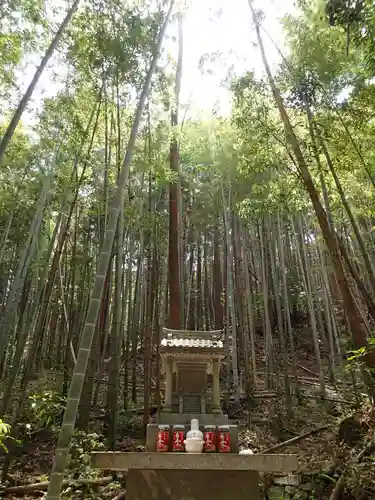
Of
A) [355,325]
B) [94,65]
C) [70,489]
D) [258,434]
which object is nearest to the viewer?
[70,489]

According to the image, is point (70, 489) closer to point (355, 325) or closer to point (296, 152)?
point (355, 325)

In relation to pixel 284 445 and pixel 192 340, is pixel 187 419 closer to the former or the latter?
pixel 192 340

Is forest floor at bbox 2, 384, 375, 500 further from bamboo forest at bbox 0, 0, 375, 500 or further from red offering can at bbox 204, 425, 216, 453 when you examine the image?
red offering can at bbox 204, 425, 216, 453

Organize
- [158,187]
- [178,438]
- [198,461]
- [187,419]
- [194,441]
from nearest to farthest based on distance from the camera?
[198,461] < [194,441] < [178,438] < [187,419] < [158,187]

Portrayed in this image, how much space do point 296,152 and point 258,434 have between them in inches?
171

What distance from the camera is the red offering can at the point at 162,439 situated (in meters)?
2.91

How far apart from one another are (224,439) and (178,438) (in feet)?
1.17

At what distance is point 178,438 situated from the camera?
295cm

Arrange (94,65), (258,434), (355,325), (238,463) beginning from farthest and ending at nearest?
(258,434)
(94,65)
(355,325)
(238,463)

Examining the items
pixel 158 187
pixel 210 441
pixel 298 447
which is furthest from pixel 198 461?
pixel 158 187

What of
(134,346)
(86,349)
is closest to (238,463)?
(86,349)

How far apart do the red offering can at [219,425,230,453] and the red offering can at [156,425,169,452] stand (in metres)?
0.41

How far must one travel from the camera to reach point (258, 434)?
239 inches

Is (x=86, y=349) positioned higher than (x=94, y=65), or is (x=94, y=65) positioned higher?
(x=94, y=65)
